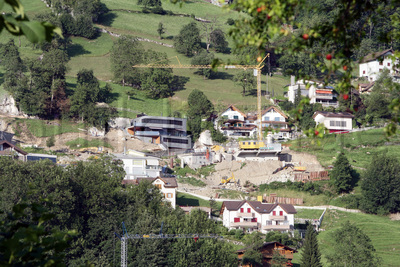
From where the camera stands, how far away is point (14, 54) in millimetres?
105000

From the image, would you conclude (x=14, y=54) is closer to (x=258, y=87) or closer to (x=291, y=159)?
(x=258, y=87)

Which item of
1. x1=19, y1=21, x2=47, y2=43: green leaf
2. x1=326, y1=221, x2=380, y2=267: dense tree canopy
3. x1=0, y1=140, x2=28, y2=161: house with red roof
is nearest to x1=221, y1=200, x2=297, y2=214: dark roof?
x1=326, y1=221, x2=380, y2=267: dense tree canopy

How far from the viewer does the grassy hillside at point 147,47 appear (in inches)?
4245

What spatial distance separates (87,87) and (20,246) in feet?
306

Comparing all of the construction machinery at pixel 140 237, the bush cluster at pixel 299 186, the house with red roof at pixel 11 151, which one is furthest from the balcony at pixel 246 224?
the house with red roof at pixel 11 151

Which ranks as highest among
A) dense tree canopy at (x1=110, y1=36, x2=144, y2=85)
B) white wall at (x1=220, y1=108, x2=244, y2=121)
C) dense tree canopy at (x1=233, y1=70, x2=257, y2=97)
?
dense tree canopy at (x1=110, y1=36, x2=144, y2=85)

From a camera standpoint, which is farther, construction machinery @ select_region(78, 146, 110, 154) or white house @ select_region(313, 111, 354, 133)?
white house @ select_region(313, 111, 354, 133)

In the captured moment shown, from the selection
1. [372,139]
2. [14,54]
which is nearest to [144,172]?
[372,139]

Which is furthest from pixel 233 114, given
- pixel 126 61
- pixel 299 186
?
pixel 299 186

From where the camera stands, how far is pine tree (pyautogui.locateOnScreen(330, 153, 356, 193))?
2835 inches

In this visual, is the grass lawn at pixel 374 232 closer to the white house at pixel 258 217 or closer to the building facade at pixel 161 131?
the white house at pixel 258 217

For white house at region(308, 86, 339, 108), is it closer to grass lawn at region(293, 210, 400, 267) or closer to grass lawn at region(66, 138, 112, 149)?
grass lawn at region(66, 138, 112, 149)

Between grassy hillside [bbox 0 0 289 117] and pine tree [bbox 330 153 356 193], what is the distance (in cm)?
3558

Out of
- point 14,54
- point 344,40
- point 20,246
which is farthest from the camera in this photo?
point 14,54
